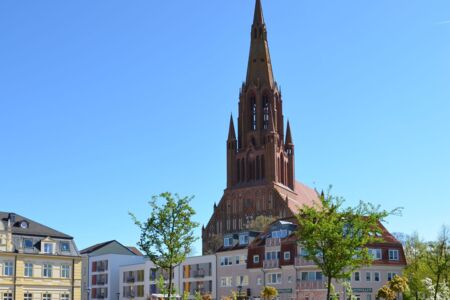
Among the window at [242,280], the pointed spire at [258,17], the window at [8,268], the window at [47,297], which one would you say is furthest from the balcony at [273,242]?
the pointed spire at [258,17]

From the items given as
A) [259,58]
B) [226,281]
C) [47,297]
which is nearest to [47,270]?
[47,297]

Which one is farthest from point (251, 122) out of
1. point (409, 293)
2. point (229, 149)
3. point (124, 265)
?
point (409, 293)

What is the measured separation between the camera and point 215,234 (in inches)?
5984

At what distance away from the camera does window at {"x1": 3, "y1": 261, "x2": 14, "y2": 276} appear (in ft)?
246

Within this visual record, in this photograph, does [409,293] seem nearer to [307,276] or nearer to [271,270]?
[307,276]

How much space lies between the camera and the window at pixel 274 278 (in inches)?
3408

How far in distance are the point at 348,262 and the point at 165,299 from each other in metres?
17.4

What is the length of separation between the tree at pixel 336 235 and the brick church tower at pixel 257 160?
90778 millimetres

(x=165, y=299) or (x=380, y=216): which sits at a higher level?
(x=380, y=216)

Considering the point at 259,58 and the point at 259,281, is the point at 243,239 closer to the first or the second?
the point at 259,281

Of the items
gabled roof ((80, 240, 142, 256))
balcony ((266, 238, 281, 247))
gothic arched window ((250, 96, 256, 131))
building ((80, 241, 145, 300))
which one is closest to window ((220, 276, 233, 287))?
balcony ((266, 238, 281, 247))

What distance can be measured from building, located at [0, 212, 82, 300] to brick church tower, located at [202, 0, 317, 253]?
64896 millimetres

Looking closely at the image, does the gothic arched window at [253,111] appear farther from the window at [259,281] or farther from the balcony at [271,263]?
the balcony at [271,263]

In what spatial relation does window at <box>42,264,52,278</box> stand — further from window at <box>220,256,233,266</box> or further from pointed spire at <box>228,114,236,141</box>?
pointed spire at <box>228,114,236,141</box>
